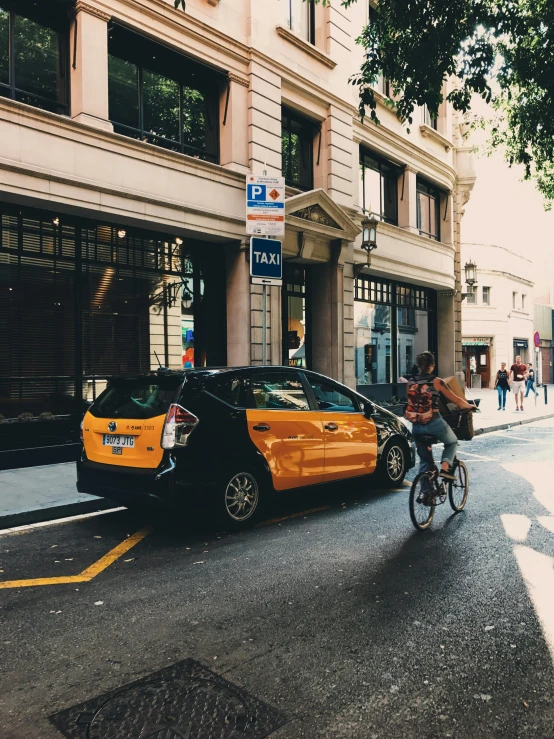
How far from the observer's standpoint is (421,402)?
618 centimetres

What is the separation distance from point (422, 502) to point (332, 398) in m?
1.79

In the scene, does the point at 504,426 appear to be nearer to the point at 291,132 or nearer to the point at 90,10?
the point at 291,132

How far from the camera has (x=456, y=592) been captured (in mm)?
4277

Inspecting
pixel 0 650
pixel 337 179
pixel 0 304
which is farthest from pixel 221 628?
pixel 337 179

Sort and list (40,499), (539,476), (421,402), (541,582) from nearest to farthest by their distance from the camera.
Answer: (541,582)
(421,402)
(40,499)
(539,476)

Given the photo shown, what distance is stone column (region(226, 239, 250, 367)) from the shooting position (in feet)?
43.1

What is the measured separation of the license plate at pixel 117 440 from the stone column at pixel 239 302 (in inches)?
280

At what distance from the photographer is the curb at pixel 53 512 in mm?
6398

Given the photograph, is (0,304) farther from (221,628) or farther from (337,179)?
(337,179)

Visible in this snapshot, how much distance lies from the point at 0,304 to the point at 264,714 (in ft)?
28.2

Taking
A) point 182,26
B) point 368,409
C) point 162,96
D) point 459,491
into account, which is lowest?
point 459,491

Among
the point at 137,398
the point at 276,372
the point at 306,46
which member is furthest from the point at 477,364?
the point at 137,398

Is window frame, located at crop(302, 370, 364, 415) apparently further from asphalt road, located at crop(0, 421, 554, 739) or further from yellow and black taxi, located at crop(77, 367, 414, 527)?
asphalt road, located at crop(0, 421, 554, 739)

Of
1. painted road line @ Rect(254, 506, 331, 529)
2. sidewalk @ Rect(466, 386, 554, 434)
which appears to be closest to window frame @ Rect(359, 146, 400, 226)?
sidewalk @ Rect(466, 386, 554, 434)
